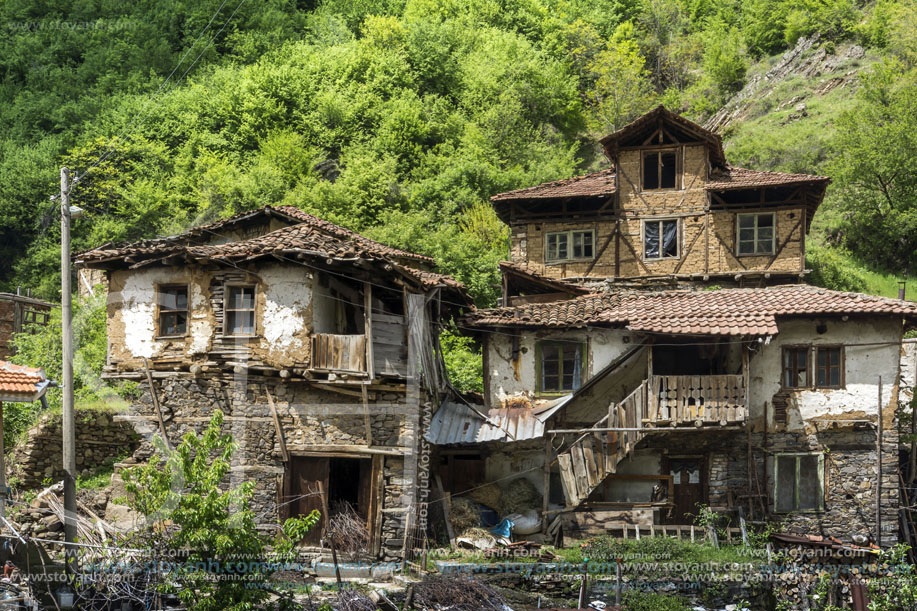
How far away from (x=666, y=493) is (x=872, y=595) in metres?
5.74

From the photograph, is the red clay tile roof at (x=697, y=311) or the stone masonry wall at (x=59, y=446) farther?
the stone masonry wall at (x=59, y=446)

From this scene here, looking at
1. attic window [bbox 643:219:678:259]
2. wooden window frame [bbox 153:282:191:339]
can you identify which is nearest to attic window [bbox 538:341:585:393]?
attic window [bbox 643:219:678:259]

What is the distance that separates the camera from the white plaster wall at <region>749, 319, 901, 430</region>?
2469cm

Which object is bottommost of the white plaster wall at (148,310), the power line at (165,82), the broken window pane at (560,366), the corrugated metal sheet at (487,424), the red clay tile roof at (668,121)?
the corrugated metal sheet at (487,424)

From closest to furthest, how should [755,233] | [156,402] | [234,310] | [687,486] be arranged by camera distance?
[156,402]
[234,310]
[687,486]
[755,233]

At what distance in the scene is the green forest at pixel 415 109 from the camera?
43.3 m

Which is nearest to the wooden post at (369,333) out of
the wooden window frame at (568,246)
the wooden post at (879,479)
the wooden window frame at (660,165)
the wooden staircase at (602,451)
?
the wooden staircase at (602,451)

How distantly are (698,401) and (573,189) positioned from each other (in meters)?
10.4

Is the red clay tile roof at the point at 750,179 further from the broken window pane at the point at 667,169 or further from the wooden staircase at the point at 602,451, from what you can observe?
the wooden staircase at the point at 602,451

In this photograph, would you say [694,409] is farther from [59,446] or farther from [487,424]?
[59,446]

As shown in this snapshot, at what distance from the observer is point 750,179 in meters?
31.2

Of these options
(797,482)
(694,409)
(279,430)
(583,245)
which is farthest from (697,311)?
(279,430)

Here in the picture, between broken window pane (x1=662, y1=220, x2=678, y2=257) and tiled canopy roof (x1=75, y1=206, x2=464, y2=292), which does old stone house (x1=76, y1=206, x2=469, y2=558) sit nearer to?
tiled canopy roof (x1=75, y1=206, x2=464, y2=292)

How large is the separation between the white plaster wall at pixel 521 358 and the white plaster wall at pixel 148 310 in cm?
779
